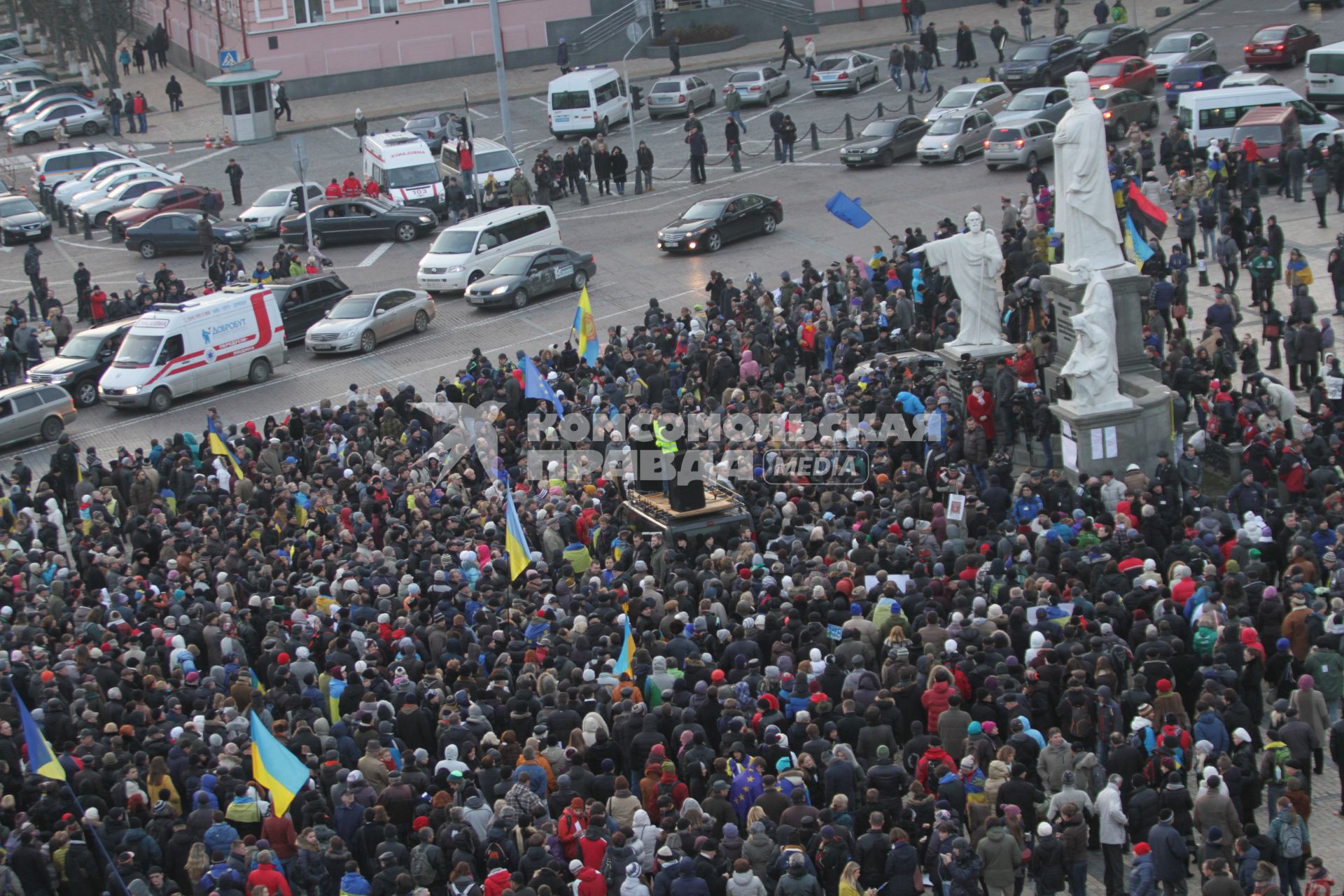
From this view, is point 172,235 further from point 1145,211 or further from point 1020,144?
point 1145,211

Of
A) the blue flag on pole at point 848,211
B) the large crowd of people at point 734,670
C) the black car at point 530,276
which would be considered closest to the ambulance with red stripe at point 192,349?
the black car at point 530,276

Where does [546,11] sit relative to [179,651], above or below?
above

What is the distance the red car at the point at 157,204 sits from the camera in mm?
43031

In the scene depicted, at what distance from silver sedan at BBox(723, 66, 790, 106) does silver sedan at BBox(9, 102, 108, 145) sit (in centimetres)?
2137

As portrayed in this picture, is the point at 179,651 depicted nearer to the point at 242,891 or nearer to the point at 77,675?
the point at 77,675

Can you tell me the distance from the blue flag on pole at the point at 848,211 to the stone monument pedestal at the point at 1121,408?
7.25 metres

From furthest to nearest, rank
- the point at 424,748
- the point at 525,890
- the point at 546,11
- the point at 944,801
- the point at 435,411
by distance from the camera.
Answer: the point at 546,11
the point at 435,411
the point at 424,748
the point at 944,801
the point at 525,890

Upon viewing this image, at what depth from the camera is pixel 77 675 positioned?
18266mm

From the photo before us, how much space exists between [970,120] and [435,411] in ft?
64.8

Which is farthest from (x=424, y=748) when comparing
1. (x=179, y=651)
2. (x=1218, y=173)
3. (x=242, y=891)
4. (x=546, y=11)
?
(x=546, y=11)

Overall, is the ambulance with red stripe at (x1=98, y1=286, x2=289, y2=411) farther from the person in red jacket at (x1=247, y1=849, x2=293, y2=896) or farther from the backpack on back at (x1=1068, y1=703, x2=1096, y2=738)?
the backpack on back at (x1=1068, y1=703, x2=1096, y2=738)

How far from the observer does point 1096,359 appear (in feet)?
71.4

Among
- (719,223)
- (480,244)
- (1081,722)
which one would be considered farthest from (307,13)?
(1081,722)

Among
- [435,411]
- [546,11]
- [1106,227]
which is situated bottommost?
[435,411]
